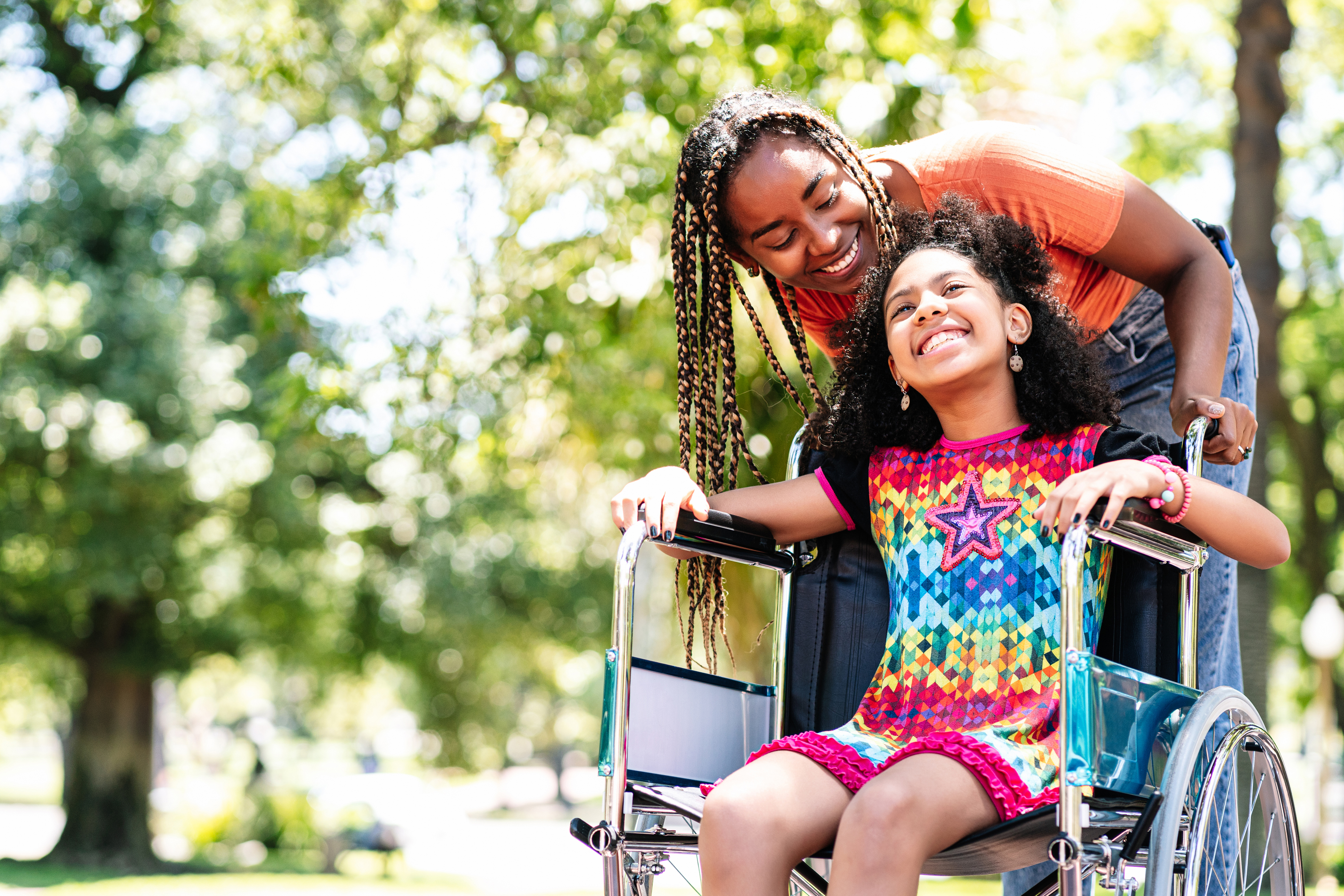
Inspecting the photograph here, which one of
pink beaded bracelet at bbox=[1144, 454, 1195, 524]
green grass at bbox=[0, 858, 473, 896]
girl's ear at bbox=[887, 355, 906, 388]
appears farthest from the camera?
green grass at bbox=[0, 858, 473, 896]

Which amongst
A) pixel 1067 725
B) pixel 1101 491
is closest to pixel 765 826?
pixel 1067 725

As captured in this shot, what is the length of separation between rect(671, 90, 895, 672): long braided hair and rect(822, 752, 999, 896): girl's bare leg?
2.11 ft

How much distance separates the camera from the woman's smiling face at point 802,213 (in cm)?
235

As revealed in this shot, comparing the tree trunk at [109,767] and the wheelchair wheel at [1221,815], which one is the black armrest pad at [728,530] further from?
the tree trunk at [109,767]

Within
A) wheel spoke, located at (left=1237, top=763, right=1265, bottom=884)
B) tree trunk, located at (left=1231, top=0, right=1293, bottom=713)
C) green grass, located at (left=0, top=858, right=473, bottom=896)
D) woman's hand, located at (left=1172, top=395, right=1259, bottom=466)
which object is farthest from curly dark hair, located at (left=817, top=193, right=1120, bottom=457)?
green grass, located at (left=0, top=858, right=473, bottom=896)

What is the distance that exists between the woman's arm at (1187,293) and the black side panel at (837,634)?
1.93 feet

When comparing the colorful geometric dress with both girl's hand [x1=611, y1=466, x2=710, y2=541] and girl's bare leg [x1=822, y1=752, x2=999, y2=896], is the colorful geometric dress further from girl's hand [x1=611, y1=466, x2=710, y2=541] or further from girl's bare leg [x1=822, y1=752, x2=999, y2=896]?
girl's hand [x1=611, y1=466, x2=710, y2=541]

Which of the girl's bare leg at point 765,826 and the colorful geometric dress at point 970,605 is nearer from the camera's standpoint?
the girl's bare leg at point 765,826

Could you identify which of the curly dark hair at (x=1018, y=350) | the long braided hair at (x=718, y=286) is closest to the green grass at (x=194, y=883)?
the long braided hair at (x=718, y=286)

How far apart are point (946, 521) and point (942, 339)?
0.30 m

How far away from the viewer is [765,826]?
1777 mm

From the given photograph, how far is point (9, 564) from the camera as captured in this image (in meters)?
10.2

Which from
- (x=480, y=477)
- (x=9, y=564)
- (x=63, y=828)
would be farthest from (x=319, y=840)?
(x=480, y=477)

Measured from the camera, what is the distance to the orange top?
90.7 inches
